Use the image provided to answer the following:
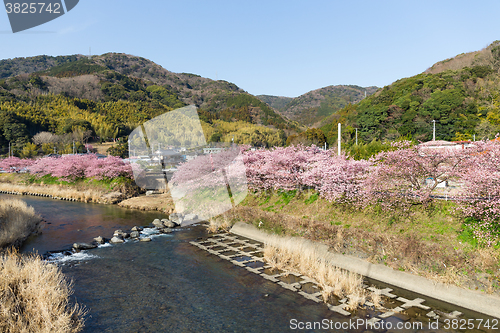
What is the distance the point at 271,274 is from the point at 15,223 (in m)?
15.4

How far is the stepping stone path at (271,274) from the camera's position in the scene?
9.12 m

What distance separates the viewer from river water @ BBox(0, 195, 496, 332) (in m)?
8.80

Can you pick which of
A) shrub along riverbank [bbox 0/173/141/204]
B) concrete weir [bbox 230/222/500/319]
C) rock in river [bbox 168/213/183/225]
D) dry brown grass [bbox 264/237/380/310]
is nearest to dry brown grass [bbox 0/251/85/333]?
dry brown grass [bbox 264/237/380/310]

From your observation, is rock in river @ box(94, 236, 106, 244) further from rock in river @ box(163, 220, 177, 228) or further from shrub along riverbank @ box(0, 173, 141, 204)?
shrub along riverbank @ box(0, 173, 141, 204)

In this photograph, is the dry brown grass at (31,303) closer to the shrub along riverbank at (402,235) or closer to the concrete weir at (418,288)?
the concrete weir at (418,288)

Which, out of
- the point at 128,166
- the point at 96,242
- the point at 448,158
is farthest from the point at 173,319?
the point at 128,166

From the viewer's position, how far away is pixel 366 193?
1495 cm

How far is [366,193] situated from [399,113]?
219 feet

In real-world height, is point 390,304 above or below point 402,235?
below

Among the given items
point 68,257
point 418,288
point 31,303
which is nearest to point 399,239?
point 418,288

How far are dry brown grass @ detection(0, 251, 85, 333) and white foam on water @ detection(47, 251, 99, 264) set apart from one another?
503cm

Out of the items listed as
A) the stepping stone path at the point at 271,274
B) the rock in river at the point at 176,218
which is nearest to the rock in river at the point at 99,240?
the stepping stone path at the point at 271,274

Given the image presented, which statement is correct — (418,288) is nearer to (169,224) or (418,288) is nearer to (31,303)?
(31,303)

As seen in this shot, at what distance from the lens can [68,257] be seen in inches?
571
